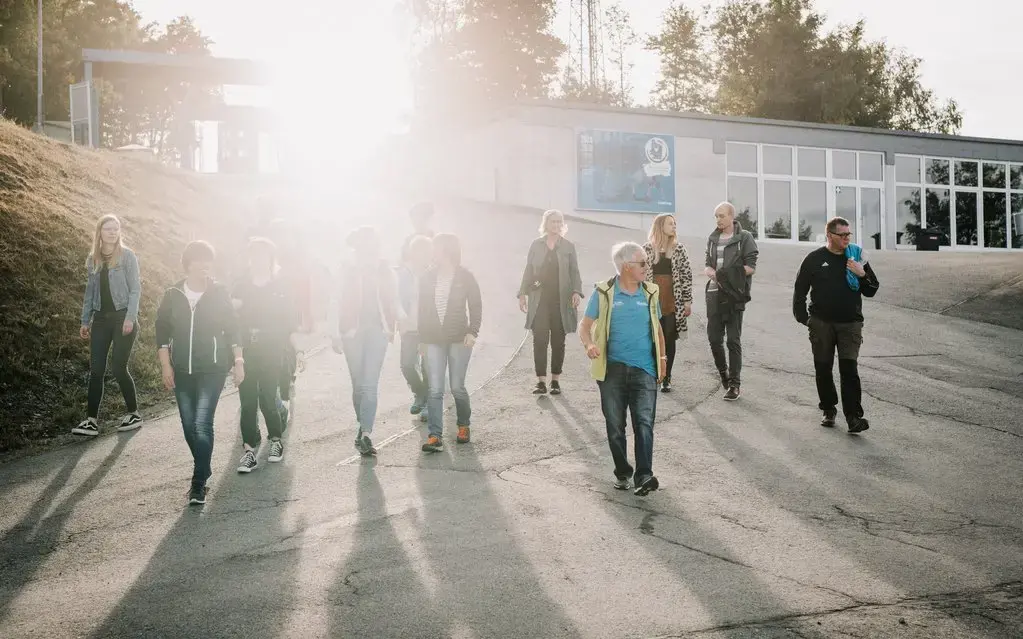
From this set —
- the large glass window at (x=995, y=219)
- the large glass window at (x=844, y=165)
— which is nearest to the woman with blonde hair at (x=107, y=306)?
the large glass window at (x=844, y=165)

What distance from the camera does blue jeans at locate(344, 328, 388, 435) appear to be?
785 centimetres

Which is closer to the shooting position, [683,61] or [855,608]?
[855,608]

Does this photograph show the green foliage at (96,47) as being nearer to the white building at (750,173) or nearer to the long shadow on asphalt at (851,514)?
the white building at (750,173)

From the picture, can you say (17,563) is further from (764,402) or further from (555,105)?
(555,105)

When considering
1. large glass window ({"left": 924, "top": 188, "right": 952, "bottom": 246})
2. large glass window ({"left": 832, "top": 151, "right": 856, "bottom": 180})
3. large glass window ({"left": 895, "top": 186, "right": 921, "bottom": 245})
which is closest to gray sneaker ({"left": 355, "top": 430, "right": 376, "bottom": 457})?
large glass window ({"left": 832, "top": 151, "right": 856, "bottom": 180})

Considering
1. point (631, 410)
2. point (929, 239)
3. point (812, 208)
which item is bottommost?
point (631, 410)

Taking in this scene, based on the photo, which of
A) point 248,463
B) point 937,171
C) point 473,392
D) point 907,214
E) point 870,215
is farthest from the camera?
point 937,171

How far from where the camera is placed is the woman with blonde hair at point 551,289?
9.83 meters

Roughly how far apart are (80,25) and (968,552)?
49880mm

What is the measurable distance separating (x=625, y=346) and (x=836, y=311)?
2997 mm

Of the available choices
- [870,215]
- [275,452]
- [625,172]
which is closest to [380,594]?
[275,452]

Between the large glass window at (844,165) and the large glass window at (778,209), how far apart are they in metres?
2.32

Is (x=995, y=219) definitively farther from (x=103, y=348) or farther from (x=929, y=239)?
(x=103, y=348)

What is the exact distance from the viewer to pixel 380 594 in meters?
4.68
